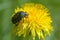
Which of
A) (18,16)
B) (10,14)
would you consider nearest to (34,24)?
(18,16)

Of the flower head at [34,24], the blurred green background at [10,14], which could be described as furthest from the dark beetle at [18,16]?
the blurred green background at [10,14]

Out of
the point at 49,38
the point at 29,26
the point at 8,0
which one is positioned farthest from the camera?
the point at 8,0

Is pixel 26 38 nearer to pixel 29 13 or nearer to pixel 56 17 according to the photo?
pixel 29 13

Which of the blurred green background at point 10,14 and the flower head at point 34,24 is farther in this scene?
the blurred green background at point 10,14

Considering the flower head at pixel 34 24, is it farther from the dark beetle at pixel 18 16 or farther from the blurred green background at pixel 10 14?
the blurred green background at pixel 10 14

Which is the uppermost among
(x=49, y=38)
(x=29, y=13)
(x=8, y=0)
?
(x=8, y=0)

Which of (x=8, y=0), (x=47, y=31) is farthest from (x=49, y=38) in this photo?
(x=8, y=0)

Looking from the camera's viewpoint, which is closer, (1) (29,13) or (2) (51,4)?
(1) (29,13)

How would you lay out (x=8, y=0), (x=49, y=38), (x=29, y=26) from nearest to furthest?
(x=29, y=26), (x=49, y=38), (x=8, y=0)
